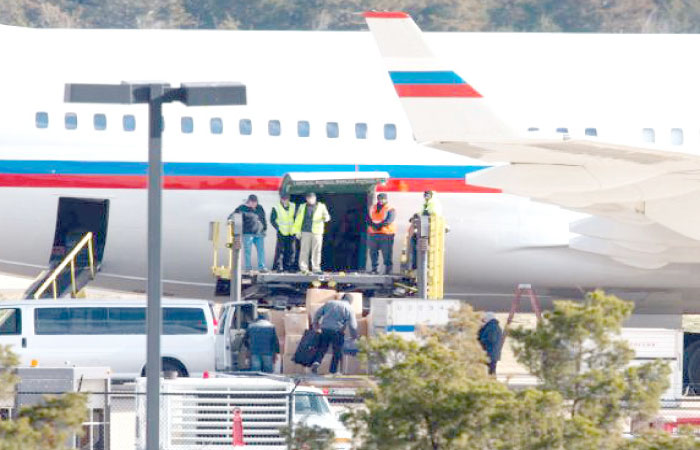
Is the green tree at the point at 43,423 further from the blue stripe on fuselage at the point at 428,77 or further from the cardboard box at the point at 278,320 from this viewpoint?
the cardboard box at the point at 278,320

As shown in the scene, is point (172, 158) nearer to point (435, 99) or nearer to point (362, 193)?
point (362, 193)

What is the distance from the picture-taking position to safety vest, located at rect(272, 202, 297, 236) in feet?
90.3

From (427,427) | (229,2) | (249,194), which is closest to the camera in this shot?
(427,427)

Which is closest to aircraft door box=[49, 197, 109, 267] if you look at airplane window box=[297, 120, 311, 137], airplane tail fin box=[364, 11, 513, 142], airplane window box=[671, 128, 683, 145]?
airplane window box=[297, 120, 311, 137]

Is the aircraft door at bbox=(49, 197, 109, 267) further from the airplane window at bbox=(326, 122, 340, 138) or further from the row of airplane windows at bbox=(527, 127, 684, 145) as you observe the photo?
the row of airplane windows at bbox=(527, 127, 684, 145)

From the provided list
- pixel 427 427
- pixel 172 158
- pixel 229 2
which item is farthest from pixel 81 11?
pixel 427 427

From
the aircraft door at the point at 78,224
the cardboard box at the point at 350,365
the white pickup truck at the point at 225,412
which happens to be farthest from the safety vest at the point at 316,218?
the white pickup truck at the point at 225,412

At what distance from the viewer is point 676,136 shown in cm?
2794

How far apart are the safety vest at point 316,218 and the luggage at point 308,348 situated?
232 cm

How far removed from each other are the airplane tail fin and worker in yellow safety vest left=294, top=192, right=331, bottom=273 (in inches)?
183

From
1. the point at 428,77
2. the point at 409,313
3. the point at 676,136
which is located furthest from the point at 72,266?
the point at 676,136

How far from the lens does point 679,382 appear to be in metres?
26.7

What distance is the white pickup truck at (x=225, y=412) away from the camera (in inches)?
822

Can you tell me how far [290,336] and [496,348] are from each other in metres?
3.28
